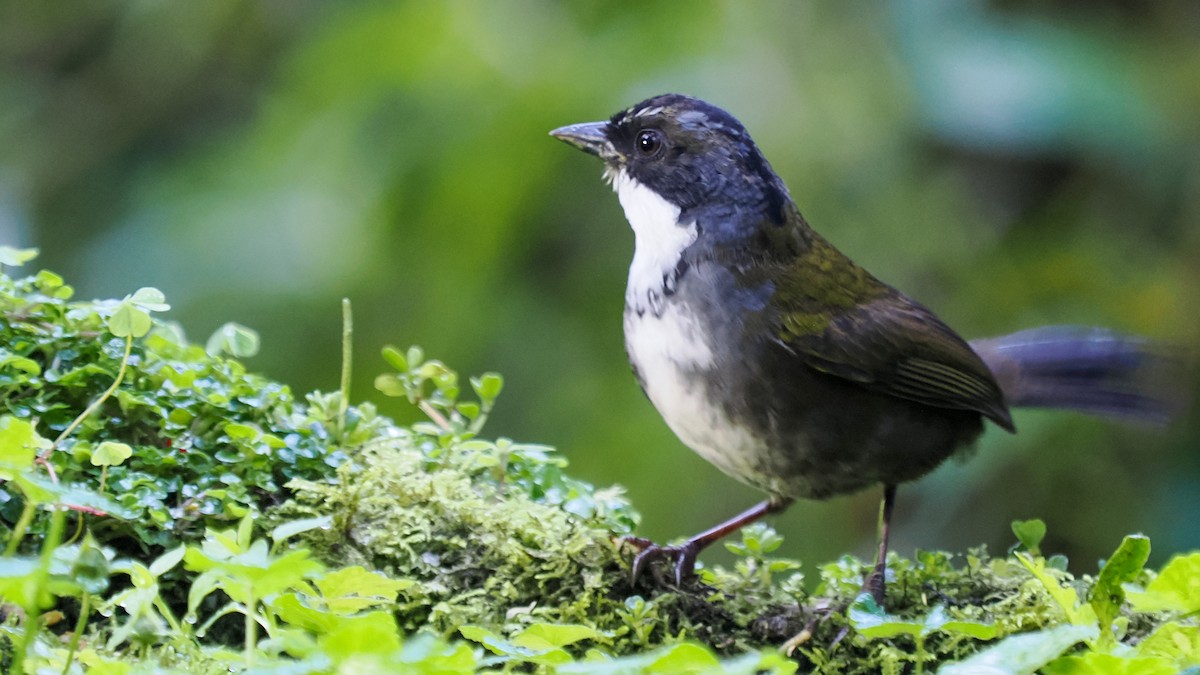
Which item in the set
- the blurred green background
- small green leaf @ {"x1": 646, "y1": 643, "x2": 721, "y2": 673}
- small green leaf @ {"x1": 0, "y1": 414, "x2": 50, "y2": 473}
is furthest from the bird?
the blurred green background

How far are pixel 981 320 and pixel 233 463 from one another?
3902mm

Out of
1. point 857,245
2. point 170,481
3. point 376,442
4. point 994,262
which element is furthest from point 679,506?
point 170,481

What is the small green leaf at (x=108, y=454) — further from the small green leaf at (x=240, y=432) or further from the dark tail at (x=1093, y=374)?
the dark tail at (x=1093, y=374)

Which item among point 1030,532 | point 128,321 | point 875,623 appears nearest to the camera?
point 875,623

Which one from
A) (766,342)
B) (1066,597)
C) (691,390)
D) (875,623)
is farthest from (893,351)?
(875,623)

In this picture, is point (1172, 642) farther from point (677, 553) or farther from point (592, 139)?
point (592, 139)

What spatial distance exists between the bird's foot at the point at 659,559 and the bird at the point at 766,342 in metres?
0.10

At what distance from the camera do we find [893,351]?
3.40 metres

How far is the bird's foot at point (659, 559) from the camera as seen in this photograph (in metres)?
2.49

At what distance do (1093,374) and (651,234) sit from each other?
1452 millimetres

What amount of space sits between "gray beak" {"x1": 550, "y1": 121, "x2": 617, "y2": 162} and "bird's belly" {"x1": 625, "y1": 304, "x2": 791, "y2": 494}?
61 cm

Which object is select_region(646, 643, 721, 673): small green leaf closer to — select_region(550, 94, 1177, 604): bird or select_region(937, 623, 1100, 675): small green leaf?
select_region(937, 623, 1100, 675): small green leaf

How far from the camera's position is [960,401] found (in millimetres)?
3467

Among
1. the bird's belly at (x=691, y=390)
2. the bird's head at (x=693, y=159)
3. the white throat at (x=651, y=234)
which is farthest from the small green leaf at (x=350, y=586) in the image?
the bird's head at (x=693, y=159)
